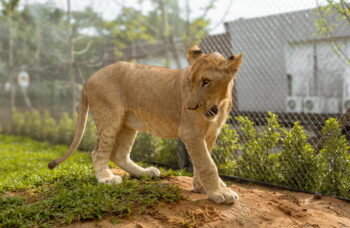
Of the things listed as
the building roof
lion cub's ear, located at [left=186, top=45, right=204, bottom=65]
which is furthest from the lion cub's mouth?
the building roof

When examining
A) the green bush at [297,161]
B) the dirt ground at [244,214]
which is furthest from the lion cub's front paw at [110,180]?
the green bush at [297,161]

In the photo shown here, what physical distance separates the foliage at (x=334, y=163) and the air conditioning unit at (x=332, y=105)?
4147 mm

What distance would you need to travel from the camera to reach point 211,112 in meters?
3.22

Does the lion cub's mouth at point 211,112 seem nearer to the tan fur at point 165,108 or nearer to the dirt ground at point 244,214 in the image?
the tan fur at point 165,108

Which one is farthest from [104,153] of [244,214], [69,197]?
[244,214]

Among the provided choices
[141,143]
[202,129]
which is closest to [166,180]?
[202,129]

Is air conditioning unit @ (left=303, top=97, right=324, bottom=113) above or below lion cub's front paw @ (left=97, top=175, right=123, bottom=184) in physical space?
above

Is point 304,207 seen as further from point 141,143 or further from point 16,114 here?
point 16,114

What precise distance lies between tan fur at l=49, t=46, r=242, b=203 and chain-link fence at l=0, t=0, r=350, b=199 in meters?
1.37

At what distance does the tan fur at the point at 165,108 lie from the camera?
3.16 metres

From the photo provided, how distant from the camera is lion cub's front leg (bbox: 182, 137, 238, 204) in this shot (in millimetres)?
3422

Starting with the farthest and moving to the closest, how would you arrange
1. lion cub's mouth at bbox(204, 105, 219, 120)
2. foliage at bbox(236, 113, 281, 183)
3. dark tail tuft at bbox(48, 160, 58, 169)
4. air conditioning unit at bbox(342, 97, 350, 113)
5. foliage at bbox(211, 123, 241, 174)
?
air conditioning unit at bbox(342, 97, 350, 113) < foliage at bbox(211, 123, 241, 174) < foliage at bbox(236, 113, 281, 183) < dark tail tuft at bbox(48, 160, 58, 169) < lion cub's mouth at bbox(204, 105, 219, 120)

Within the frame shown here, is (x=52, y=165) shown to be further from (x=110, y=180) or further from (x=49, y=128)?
(x=49, y=128)

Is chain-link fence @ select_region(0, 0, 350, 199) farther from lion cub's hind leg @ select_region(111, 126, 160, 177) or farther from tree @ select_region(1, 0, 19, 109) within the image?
lion cub's hind leg @ select_region(111, 126, 160, 177)
